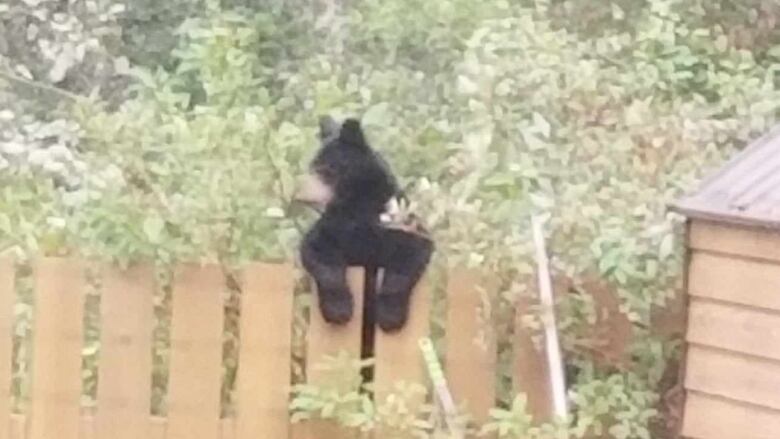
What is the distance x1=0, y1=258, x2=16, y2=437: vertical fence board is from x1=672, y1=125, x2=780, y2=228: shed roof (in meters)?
1.19

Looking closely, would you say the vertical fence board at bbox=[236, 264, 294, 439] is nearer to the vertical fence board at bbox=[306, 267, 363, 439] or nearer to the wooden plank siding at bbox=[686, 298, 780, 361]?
the vertical fence board at bbox=[306, 267, 363, 439]

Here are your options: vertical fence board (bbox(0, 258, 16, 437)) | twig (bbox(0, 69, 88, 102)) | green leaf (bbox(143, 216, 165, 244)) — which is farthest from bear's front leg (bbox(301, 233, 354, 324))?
Answer: twig (bbox(0, 69, 88, 102))

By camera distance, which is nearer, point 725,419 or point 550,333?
point 725,419

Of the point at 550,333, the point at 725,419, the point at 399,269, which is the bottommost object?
the point at 725,419

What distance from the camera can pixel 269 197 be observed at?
3008 millimetres

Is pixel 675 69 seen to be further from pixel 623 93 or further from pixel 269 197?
pixel 269 197

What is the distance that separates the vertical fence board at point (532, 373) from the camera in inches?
111

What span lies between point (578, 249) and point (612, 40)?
0.83m

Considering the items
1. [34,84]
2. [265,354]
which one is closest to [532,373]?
[265,354]

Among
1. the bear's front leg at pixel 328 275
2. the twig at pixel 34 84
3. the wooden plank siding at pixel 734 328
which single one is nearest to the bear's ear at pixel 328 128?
the bear's front leg at pixel 328 275

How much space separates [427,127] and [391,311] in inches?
29.6

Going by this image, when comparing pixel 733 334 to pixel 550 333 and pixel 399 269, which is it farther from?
pixel 399 269

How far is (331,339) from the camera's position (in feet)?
9.20

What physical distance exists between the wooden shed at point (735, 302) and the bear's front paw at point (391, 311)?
1.67 feet
